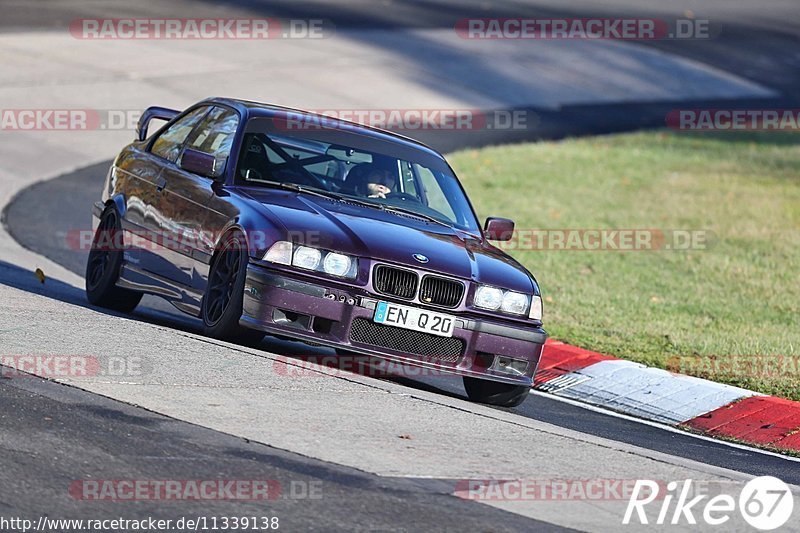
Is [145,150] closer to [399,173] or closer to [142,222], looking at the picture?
[142,222]

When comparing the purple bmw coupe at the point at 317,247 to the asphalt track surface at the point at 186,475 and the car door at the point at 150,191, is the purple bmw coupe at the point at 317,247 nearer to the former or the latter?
the car door at the point at 150,191

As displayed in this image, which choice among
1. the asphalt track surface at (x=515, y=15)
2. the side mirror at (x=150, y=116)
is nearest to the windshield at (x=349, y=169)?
the side mirror at (x=150, y=116)

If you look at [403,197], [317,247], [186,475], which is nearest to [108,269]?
[403,197]

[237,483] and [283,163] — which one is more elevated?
[283,163]

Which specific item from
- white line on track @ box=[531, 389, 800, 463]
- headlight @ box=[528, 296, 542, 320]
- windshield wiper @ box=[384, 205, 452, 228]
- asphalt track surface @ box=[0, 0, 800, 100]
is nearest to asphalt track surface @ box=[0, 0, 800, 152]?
asphalt track surface @ box=[0, 0, 800, 100]

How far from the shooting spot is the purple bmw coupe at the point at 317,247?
8.64 m

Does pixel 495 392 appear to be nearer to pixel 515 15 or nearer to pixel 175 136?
pixel 175 136

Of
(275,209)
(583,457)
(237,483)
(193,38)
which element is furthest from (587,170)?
(237,483)

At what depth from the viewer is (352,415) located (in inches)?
297

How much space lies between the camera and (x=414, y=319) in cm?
870

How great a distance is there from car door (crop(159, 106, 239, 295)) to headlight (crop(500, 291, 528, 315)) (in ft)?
5.82

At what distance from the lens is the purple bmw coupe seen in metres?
8.64

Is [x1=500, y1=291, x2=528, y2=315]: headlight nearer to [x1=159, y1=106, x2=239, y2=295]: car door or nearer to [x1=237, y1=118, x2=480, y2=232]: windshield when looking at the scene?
[x1=237, y1=118, x2=480, y2=232]: windshield

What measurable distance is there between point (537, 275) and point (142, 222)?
5424 mm
